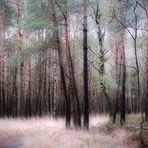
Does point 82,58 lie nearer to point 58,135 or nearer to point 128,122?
point 128,122

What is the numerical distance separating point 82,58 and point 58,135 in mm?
2448

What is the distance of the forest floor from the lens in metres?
9.27

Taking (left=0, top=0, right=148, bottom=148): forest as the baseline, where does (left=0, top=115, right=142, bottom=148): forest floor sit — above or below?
below

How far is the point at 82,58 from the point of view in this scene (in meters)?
11.5

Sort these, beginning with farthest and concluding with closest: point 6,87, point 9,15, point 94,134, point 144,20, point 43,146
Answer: point 6,87, point 9,15, point 144,20, point 94,134, point 43,146

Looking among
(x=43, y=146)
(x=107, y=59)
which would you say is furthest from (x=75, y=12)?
(x=43, y=146)

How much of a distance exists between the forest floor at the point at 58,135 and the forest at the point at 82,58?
26mm

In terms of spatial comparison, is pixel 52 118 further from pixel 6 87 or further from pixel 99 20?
pixel 99 20

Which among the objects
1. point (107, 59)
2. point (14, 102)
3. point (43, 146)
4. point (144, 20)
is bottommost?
point (43, 146)

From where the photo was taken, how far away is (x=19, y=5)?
38.1 feet

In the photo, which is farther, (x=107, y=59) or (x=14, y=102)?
(x=14, y=102)

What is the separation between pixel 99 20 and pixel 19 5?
209cm

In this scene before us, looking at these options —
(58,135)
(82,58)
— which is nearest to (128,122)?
(58,135)

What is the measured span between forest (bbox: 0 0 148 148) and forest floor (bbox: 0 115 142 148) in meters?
0.03
